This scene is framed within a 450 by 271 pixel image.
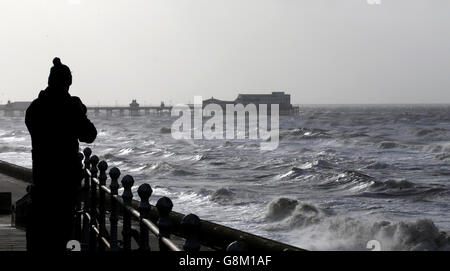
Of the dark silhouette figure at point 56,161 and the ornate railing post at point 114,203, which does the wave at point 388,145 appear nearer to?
the ornate railing post at point 114,203

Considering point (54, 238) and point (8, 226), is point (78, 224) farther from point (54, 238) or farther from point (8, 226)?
point (8, 226)

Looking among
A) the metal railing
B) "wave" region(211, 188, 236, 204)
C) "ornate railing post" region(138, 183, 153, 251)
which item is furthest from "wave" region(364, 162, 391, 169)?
"ornate railing post" region(138, 183, 153, 251)

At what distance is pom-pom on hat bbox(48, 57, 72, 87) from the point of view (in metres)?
5.52

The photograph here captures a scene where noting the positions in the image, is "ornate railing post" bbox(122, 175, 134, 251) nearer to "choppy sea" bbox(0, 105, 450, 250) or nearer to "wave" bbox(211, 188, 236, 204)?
"choppy sea" bbox(0, 105, 450, 250)

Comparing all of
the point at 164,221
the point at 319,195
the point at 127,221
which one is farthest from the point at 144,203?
the point at 319,195

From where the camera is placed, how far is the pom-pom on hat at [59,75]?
552 centimetres

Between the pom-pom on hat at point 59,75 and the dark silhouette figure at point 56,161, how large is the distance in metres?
0.01

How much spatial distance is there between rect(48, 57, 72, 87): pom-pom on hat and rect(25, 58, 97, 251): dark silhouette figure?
0.01 m

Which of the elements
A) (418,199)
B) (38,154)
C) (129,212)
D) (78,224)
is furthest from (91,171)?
(418,199)

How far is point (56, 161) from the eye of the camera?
214 inches

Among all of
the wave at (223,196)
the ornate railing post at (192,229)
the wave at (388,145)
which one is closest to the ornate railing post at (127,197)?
the ornate railing post at (192,229)

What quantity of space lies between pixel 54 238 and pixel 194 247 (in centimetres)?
254

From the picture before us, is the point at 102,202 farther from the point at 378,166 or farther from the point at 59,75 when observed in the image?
the point at 378,166
